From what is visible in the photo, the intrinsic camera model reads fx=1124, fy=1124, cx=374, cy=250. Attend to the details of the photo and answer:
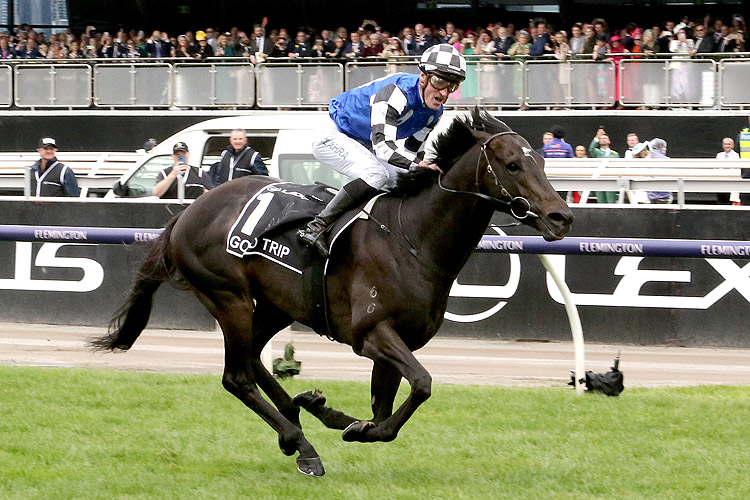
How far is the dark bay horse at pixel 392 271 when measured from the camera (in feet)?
16.9

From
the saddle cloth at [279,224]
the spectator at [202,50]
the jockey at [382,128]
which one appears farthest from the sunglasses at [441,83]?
the spectator at [202,50]

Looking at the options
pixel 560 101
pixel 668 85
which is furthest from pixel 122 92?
pixel 668 85

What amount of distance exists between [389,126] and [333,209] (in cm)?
53

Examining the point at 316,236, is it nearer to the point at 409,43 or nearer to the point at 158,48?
the point at 409,43

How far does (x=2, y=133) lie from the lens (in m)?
19.7

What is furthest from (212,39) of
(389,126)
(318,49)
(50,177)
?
(389,126)

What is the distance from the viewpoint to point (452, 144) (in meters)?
5.48

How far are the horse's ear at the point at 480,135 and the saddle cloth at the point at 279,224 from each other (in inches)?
30.2

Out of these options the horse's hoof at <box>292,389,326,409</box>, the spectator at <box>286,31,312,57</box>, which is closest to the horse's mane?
the horse's hoof at <box>292,389,326,409</box>

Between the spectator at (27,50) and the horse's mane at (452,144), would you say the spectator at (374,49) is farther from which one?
the horse's mane at (452,144)

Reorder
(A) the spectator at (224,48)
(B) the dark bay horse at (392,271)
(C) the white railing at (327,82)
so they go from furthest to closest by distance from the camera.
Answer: (A) the spectator at (224,48), (C) the white railing at (327,82), (B) the dark bay horse at (392,271)

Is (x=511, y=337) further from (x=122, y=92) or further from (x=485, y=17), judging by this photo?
(x=485, y=17)

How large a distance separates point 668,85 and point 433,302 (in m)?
11.8

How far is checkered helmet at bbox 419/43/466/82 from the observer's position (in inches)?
213
